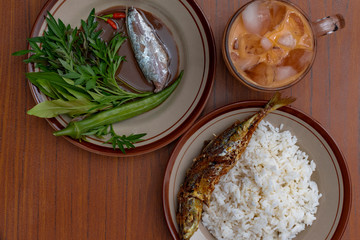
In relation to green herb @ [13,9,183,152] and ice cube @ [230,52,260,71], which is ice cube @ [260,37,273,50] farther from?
green herb @ [13,9,183,152]

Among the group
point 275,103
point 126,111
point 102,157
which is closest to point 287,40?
point 275,103

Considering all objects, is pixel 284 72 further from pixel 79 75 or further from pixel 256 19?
pixel 79 75

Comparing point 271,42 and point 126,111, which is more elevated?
point 271,42

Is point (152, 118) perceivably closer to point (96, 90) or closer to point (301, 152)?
point (96, 90)

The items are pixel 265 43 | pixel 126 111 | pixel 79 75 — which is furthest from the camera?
pixel 126 111

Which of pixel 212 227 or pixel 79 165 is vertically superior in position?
pixel 79 165

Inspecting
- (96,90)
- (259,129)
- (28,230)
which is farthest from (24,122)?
(259,129)
